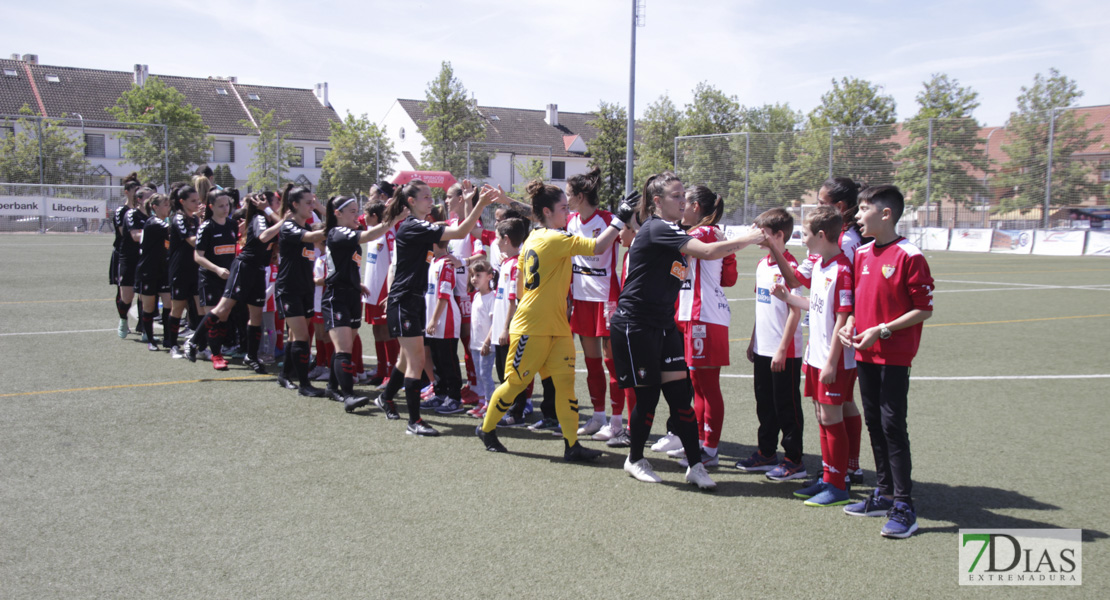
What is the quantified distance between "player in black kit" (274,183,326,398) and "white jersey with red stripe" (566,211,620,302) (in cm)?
269

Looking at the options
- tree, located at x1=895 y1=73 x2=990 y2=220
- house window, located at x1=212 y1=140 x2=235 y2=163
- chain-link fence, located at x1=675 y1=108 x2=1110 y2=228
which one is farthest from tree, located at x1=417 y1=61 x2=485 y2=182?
tree, located at x1=895 y1=73 x2=990 y2=220

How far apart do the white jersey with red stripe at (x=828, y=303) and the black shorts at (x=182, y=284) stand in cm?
796

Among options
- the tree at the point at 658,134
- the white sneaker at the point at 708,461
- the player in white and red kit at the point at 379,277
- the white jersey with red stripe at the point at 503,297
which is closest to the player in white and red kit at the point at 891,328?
the white sneaker at the point at 708,461

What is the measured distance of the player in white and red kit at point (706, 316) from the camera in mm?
5305

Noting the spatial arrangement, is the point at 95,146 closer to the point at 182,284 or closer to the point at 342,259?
the point at 182,284

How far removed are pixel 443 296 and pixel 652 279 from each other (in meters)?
2.39

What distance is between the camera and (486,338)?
23.1 ft

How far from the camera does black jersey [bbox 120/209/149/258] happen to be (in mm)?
10438

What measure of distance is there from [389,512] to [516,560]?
3.32 feet

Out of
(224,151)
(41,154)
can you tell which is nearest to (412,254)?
(41,154)

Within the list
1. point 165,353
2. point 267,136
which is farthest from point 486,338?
point 267,136

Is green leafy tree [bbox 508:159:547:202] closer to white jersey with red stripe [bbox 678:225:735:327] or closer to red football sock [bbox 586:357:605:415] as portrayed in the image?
red football sock [bbox 586:357:605:415]

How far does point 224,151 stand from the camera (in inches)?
2308

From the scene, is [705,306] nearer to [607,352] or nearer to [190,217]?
[607,352]
